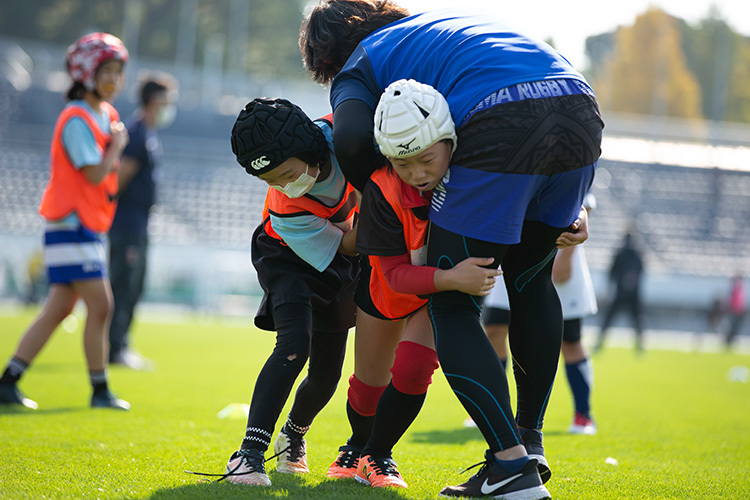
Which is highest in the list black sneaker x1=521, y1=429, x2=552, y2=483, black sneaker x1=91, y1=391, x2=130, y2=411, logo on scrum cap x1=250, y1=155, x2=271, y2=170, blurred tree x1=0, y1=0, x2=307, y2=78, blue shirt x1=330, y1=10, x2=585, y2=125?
blurred tree x1=0, y1=0, x2=307, y2=78

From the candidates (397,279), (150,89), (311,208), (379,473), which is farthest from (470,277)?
(150,89)

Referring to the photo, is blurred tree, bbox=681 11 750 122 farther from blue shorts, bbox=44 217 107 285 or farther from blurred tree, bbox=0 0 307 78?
blue shorts, bbox=44 217 107 285

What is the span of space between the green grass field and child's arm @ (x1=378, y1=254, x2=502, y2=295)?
74 centimetres

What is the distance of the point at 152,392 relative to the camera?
5945 mm

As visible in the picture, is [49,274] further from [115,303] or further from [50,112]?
[50,112]

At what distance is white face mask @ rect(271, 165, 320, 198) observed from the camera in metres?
2.84

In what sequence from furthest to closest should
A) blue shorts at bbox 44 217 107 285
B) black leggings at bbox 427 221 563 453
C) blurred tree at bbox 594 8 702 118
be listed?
blurred tree at bbox 594 8 702 118, blue shorts at bbox 44 217 107 285, black leggings at bbox 427 221 563 453

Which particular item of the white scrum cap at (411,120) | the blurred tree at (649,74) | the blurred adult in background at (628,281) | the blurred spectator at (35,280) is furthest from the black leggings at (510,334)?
the blurred tree at (649,74)

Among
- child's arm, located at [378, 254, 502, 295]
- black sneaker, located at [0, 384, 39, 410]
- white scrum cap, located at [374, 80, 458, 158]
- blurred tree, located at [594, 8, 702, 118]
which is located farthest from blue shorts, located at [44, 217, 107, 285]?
blurred tree, located at [594, 8, 702, 118]

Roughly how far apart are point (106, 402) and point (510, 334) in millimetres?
3147

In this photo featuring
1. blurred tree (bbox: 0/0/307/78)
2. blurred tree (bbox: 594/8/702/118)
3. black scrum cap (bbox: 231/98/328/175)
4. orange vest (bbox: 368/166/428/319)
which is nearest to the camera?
orange vest (bbox: 368/166/428/319)

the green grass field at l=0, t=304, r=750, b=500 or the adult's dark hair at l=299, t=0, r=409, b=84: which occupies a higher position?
the adult's dark hair at l=299, t=0, r=409, b=84

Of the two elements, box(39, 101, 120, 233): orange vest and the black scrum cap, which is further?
box(39, 101, 120, 233): orange vest

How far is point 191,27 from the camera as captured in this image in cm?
4519
